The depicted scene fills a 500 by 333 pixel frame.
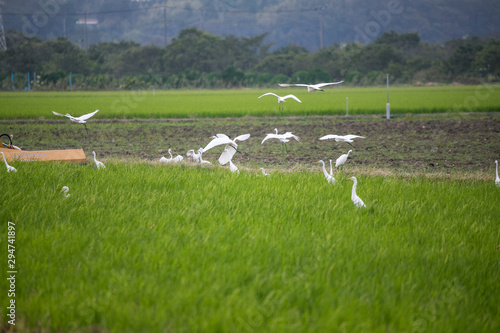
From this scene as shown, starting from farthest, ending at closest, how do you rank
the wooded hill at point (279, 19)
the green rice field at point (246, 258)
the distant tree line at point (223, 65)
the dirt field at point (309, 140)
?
the wooded hill at point (279, 19) < the distant tree line at point (223, 65) < the dirt field at point (309, 140) < the green rice field at point (246, 258)

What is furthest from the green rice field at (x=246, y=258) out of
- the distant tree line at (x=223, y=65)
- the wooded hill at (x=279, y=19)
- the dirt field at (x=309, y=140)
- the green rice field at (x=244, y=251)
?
the wooded hill at (x=279, y=19)

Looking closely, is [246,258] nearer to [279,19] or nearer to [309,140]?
[309,140]

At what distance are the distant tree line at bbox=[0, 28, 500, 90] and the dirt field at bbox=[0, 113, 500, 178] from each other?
23400mm

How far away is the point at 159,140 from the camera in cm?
1271

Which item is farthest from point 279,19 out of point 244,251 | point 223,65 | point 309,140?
point 244,251

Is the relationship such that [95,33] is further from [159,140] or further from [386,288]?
[386,288]

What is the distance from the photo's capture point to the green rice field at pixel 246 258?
8.82 ft

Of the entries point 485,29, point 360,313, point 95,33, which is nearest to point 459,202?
point 360,313

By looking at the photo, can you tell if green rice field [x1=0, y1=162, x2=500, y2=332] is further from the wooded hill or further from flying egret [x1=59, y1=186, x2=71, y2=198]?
the wooded hill

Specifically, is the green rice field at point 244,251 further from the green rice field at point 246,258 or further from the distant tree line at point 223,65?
the distant tree line at point 223,65

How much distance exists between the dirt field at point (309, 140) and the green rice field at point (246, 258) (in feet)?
11.6

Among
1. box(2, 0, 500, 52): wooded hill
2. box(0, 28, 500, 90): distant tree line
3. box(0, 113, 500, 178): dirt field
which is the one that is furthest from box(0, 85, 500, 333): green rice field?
box(2, 0, 500, 52): wooded hill

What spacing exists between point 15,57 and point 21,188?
4100cm

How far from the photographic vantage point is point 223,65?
49.4 m
